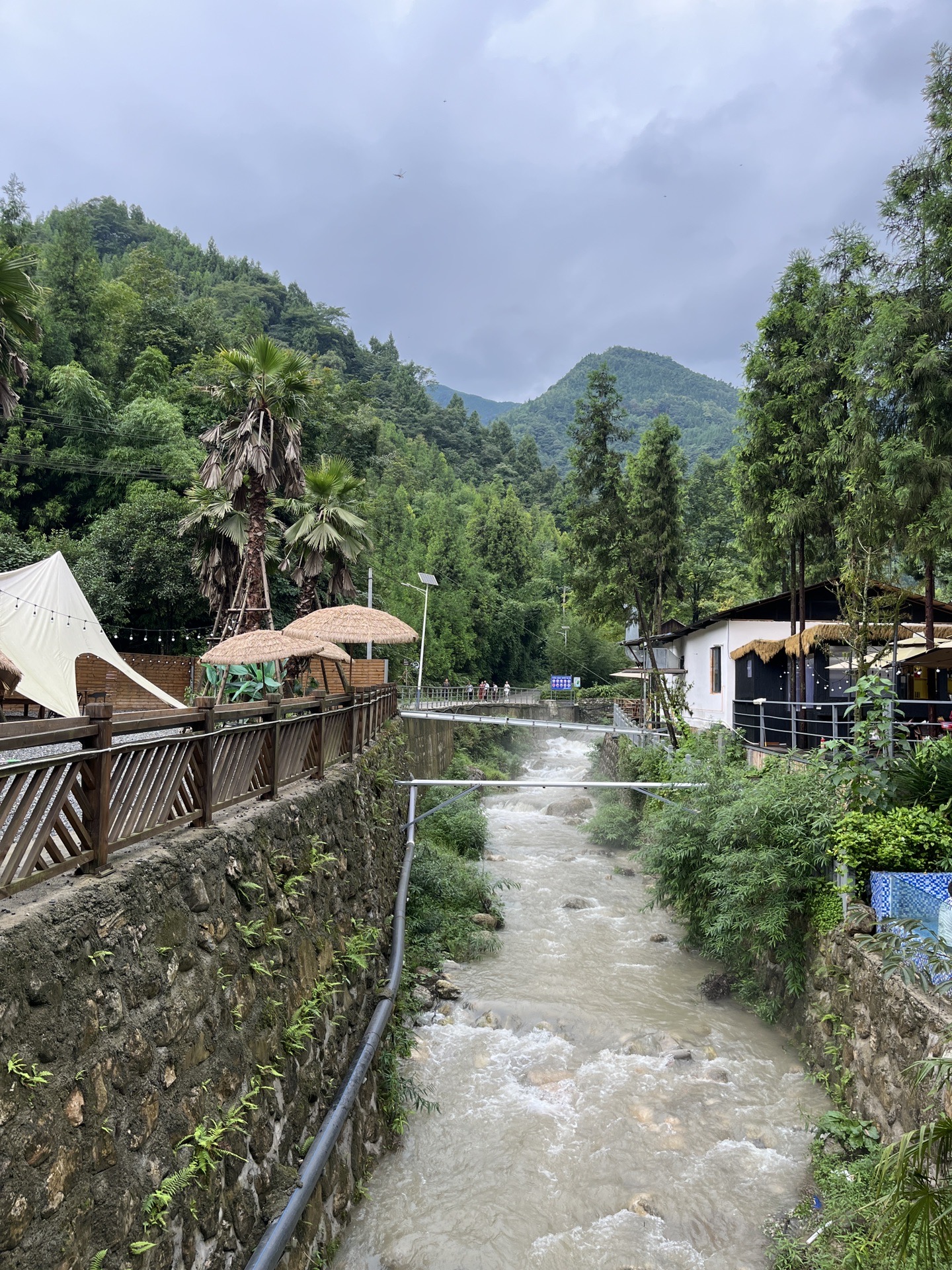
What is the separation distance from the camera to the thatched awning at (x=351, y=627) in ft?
42.0

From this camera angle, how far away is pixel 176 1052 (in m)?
4.03

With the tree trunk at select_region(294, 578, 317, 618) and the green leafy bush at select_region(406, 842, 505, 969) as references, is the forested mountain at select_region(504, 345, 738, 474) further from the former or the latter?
the green leafy bush at select_region(406, 842, 505, 969)

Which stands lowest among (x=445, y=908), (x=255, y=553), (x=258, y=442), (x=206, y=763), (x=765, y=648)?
(x=445, y=908)

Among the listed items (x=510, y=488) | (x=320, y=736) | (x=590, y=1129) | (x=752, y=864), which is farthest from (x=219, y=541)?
(x=510, y=488)

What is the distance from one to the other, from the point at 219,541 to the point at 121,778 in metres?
16.8

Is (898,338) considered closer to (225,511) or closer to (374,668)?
(225,511)

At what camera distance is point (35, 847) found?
3479 millimetres

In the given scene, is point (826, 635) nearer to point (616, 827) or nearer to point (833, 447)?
point (833, 447)

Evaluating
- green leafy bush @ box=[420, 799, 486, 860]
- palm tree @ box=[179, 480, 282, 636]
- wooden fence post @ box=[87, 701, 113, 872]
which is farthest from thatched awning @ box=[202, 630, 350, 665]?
wooden fence post @ box=[87, 701, 113, 872]

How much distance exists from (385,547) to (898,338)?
98.4 ft

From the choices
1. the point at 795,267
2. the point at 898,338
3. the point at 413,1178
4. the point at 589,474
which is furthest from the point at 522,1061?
the point at 589,474

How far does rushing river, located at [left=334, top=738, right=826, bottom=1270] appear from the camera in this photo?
19.7ft

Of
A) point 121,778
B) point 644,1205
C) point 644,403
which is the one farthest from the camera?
point 644,403

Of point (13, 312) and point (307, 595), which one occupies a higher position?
point (13, 312)
